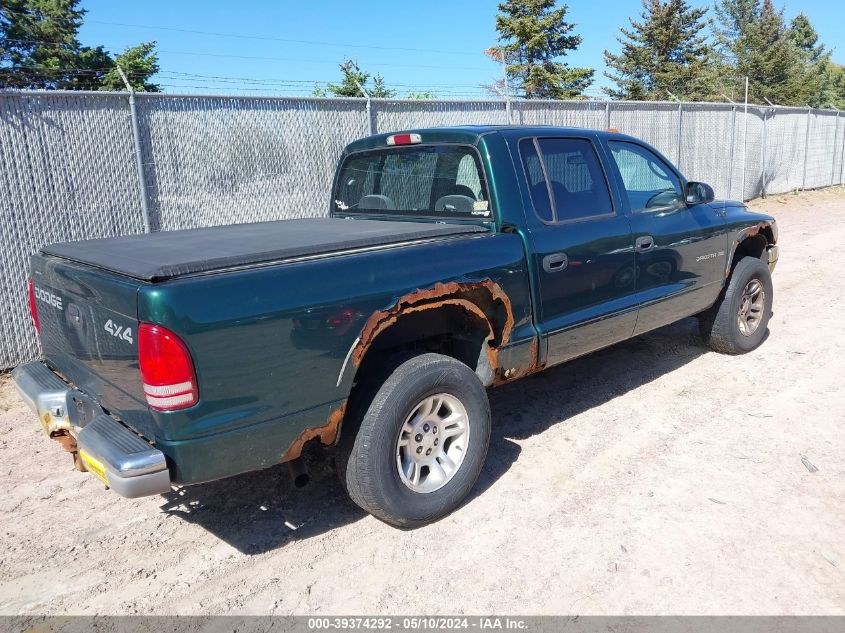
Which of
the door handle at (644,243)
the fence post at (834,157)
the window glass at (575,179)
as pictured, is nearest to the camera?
the window glass at (575,179)

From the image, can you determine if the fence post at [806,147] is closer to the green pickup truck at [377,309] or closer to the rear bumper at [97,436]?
the green pickup truck at [377,309]

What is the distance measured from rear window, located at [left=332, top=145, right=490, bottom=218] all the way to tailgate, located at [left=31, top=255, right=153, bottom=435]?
Result: 6.50ft

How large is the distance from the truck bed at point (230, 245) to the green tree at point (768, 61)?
4094 centimetres

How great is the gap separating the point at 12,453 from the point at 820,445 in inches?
198

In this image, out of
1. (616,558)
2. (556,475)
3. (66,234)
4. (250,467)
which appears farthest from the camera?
(66,234)

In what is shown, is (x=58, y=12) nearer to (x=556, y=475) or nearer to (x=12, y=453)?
(x=12, y=453)

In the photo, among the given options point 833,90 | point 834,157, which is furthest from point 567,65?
point 833,90

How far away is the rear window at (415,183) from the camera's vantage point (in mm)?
3990

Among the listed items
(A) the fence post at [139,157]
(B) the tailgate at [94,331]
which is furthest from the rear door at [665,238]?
(A) the fence post at [139,157]

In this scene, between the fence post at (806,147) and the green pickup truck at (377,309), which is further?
the fence post at (806,147)

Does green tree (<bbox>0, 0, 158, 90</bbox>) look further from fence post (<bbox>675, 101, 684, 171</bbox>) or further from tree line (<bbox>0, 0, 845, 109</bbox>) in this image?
fence post (<bbox>675, 101, 684, 171</bbox>)

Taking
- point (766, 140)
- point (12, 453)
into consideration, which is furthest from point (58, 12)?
point (12, 453)

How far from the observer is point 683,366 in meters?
5.62

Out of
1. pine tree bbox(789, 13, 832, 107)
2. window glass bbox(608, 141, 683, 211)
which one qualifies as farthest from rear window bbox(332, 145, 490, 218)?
pine tree bbox(789, 13, 832, 107)
